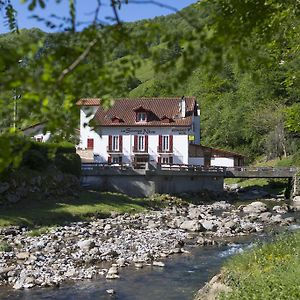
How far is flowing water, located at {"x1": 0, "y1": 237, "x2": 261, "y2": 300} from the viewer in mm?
16141

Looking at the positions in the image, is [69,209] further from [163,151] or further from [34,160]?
[163,151]

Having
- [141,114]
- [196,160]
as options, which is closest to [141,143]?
[141,114]

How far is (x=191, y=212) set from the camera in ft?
128

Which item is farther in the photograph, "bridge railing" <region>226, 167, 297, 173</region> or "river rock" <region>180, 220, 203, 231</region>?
"bridge railing" <region>226, 167, 297, 173</region>

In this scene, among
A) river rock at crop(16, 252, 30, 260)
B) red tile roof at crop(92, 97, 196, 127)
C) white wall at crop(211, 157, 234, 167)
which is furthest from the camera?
white wall at crop(211, 157, 234, 167)

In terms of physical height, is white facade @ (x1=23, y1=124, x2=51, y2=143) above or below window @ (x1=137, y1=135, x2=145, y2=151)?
→ below

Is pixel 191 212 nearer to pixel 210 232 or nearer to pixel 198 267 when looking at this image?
pixel 210 232

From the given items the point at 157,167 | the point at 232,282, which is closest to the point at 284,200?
the point at 157,167

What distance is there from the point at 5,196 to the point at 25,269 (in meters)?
14.1

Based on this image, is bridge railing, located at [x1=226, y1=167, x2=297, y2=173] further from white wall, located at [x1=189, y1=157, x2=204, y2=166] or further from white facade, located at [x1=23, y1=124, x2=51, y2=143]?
white facade, located at [x1=23, y1=124, x2=51, y2=143]

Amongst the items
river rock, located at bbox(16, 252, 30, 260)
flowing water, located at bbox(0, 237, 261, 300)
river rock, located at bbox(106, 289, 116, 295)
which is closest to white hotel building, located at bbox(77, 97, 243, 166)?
river rock, located at bbox(16, 252, 30, 260)

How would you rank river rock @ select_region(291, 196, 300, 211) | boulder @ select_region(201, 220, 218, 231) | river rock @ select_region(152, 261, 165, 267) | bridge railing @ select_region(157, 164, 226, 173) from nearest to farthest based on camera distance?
river rock @ select_region(152, 261, 165, 267), boulder @ select_region(201, 220, 218, 231), river rock @ select_region(291, 196, 300, 211), bridge railing @ select_region(157, 164, 226, 173)

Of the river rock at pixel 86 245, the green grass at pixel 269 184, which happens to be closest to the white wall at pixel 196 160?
the green grass at pixel 269 184

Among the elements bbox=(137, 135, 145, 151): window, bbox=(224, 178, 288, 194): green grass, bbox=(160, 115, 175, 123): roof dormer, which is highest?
bbox=(160, 115, 175, 123): roof dormer
